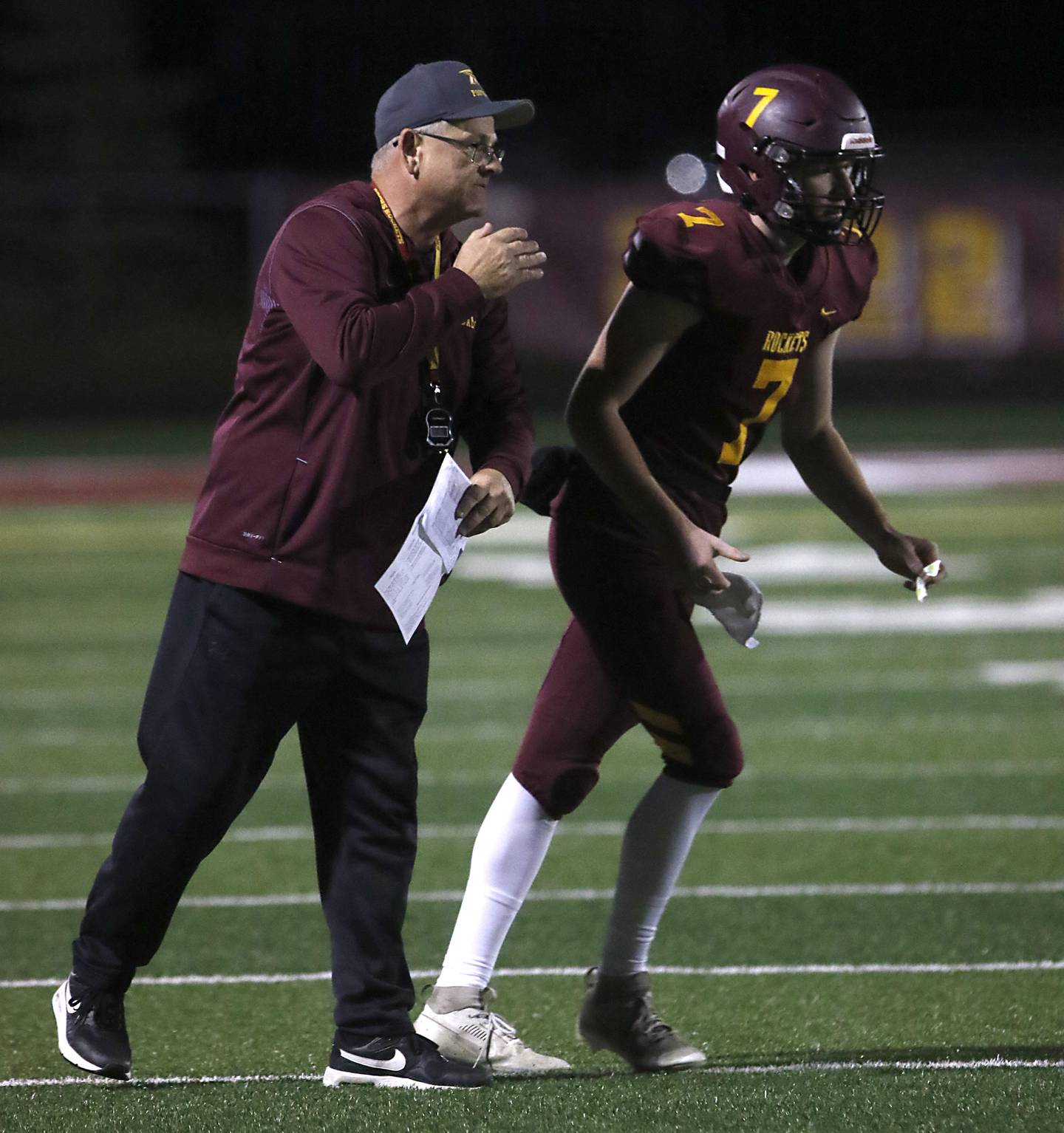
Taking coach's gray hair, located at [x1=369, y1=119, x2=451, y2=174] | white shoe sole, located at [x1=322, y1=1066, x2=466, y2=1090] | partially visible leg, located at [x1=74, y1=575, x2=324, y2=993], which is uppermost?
coach's gray hair, located at [x1=369, y1=119, x2=451, y2=174]

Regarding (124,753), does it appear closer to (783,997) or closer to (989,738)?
(989,738)

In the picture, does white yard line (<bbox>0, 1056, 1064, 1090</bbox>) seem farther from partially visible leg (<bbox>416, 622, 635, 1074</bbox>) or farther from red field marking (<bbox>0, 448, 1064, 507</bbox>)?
red field marking (<bbox>0, 448, 1064, 507</bbox>)

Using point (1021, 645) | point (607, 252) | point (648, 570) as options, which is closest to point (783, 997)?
point (648, 570)

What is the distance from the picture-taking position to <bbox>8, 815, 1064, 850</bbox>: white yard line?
626 centimetres

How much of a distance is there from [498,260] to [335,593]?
2.21 feet

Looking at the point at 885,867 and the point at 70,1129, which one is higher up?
the point at 70,1129

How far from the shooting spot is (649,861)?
3.96 metres

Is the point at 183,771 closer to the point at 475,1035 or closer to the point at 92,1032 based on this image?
the point at 92,1032

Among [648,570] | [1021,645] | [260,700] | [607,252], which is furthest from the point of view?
[607,252]

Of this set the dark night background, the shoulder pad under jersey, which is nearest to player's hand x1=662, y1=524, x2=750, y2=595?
the shoulder pad under jersey

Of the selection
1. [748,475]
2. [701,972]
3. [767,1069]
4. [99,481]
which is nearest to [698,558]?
[767,1069]

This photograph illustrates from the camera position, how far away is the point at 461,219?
11.9 feet

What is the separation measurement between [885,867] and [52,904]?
2.42 meters

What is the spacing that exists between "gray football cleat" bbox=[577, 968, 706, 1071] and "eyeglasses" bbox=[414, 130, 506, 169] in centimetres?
164
